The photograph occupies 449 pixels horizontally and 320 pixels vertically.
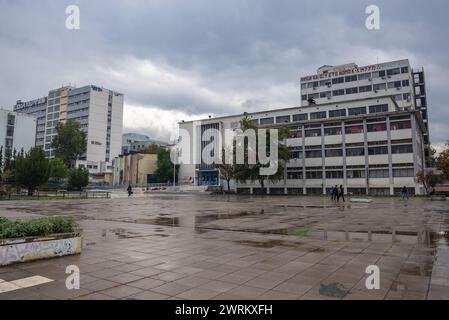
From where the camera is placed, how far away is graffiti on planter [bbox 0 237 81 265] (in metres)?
6.61

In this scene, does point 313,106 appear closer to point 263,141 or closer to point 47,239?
point 263,141

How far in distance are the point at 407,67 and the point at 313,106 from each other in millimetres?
23430

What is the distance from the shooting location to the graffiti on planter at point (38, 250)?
21.7ft

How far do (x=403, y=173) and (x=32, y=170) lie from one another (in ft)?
172

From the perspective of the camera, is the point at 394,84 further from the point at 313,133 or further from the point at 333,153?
the point at 333,153

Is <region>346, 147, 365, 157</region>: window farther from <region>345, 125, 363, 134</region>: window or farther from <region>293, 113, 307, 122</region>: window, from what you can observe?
<region>293, 113, 307, 122</region>: window

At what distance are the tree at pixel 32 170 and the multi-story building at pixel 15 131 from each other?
152 ft

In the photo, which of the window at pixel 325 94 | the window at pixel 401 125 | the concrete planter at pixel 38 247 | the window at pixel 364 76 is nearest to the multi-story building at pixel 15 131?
the window at pixel 325 94

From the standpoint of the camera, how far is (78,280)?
5531 millimetres

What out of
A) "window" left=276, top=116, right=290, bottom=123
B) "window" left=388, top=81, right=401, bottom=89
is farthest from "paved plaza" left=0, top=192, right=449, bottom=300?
"window" left=388, top=81, right=401, bottom=89

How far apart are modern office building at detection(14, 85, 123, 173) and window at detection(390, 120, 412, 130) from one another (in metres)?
86.2

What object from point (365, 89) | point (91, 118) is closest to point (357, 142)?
point (365, 89)

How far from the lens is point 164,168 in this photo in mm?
88188
